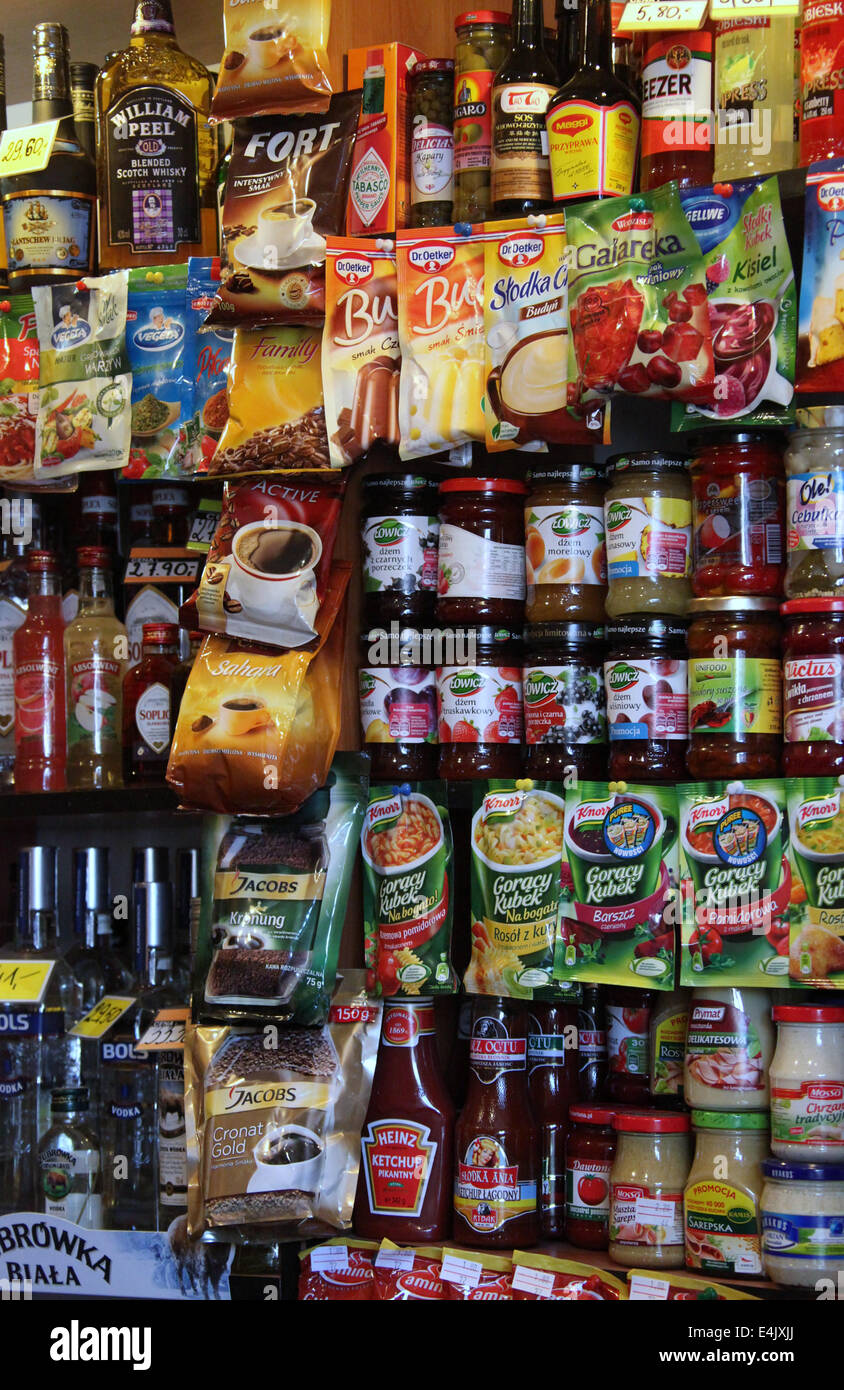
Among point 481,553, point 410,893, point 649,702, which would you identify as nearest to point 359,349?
point 481,553

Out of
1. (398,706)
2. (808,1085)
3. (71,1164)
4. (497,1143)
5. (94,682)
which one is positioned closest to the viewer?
(808,1085)

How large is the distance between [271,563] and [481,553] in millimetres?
290

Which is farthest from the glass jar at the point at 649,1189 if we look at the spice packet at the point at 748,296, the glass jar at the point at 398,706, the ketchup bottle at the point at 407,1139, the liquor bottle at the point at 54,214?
the liquor bottle at the point at 54,214

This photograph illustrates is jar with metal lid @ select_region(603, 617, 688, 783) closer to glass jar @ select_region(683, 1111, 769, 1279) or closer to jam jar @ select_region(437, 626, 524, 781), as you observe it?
jam jar @ select_region(437, 626, 524, 781)

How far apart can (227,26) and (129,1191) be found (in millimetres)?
1713

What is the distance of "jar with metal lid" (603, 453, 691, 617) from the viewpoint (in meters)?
1.98

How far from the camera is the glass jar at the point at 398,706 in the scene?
2.14 m

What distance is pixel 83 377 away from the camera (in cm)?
236

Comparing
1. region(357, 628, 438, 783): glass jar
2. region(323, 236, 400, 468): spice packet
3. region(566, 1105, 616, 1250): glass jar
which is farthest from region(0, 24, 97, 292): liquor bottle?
region(566, 1105, 616, 1250): glass jar

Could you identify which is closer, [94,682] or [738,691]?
[738,691]

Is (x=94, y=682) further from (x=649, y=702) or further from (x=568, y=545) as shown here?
(x=649, y=702)

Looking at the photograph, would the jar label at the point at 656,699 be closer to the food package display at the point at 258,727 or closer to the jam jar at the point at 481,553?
the jam jar at the point at 481,553

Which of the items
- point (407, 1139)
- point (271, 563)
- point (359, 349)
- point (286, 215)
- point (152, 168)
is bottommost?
point (407, 1139)

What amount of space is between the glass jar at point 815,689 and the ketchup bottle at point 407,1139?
0.65 m
